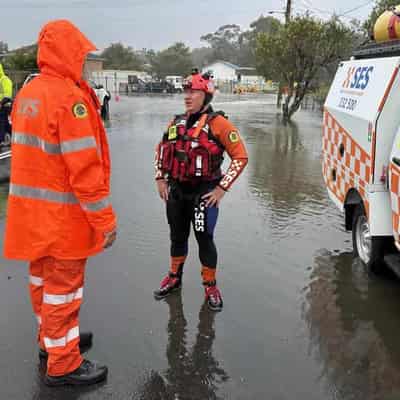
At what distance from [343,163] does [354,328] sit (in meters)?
1.87

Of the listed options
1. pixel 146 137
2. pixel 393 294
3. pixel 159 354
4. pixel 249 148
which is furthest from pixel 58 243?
pixel 146 137

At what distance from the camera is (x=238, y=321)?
381 cm

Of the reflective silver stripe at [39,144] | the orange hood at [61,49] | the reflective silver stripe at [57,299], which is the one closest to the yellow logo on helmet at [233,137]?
the orange hood at [61,49]

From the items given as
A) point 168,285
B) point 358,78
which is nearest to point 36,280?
point 168,285

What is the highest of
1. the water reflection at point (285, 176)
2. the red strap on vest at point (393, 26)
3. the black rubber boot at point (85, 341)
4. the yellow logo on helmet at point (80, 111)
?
the red strap on vest at point (393, 26)

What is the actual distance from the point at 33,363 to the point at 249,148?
9803mm

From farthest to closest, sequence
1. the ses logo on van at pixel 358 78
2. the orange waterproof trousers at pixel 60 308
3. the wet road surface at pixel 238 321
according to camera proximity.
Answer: the ses logo on van at pixel 358 78 < the wet road surface at pixel 238 321 < the orange waterproof trousers at pixel 60 308

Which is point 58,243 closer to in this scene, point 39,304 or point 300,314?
point 39,304

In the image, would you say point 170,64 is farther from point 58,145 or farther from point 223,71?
point 58,145

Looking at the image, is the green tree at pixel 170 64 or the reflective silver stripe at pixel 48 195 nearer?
the reflective silver stripe at pixel 48 195

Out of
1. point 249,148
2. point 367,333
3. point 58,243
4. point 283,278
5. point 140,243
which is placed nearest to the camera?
point 58,243

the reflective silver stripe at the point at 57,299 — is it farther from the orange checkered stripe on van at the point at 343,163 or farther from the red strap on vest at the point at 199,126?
the orange checkered stripe on van at the point at 343,163

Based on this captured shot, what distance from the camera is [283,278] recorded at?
462cm

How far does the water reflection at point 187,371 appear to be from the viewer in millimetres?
2963
